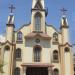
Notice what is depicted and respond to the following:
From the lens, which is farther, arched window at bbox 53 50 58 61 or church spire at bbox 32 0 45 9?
church spire at bbox 32 0 45 9

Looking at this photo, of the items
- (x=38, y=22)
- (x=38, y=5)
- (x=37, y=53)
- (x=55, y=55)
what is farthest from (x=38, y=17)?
(x=55, y=55)

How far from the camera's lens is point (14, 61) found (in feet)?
153

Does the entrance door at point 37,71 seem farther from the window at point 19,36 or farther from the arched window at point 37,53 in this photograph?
the window at point 19,36

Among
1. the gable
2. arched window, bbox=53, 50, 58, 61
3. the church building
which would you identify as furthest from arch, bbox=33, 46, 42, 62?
the gable

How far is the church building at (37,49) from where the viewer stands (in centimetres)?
4591

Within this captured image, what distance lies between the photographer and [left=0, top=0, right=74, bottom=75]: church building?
4591 centimetres

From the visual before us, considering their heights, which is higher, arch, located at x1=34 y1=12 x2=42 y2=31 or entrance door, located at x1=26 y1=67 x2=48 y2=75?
arch, located at x1=34 y1=12 x2=42 y2=31

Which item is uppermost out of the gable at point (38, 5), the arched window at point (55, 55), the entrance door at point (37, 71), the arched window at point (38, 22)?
the gable at point (38, 5)

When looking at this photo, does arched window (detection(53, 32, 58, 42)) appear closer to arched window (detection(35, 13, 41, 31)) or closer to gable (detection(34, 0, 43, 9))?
arched window (detection(35, 13, 41, 31))

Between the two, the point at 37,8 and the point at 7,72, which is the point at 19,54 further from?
the point at 37,8

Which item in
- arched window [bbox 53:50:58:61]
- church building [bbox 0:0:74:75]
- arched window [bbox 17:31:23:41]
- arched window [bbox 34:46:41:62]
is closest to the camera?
church building [bbox 0:0:74:75]

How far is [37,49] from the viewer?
4728cm

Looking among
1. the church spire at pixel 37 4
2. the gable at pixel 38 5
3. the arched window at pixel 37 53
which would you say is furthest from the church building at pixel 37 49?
the church spire at pixel 37 4

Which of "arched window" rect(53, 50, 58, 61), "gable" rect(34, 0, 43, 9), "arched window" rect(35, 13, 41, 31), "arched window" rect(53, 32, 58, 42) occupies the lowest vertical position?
"arched window" rect(53, 50, 58, 61)
